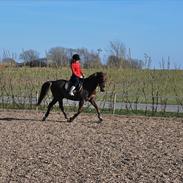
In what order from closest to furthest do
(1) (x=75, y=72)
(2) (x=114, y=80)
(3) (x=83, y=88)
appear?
(1) (x=75, y=72), (3) (x=83, y=88), (2) (x=114, y=80)

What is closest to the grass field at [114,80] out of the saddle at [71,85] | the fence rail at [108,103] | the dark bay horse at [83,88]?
the fence rail at [108,103]

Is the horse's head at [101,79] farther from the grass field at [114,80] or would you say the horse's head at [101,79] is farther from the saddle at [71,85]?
the grass field at [114,80]

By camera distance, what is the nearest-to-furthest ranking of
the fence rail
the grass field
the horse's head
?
the horse's head
the fence rail
the grass field

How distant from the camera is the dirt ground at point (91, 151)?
907 centimetres

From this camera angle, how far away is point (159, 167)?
380 inches

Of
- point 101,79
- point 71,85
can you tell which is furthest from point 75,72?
point 101,79

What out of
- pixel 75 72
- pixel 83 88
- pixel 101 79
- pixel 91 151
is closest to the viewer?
pixel 91 151

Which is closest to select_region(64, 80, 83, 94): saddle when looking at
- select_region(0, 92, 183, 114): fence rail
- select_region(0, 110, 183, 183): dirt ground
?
select_region(0, 110, 183, 183): dirt ground

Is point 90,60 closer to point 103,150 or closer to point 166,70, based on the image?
point 166,70

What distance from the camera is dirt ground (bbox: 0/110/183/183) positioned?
9.07 meters

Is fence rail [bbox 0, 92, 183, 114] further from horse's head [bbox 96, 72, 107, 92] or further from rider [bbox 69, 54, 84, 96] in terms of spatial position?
horse's head [bbox 96, 72, 107, 92]

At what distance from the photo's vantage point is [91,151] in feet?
37.5

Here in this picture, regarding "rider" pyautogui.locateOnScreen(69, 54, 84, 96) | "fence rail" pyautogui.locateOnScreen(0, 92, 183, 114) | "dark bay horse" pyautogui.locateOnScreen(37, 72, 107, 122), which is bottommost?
"fence rail" pyautogui.locateOnScreen(0, 92, 183, 114)

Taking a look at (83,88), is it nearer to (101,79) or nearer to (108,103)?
(101,79)
